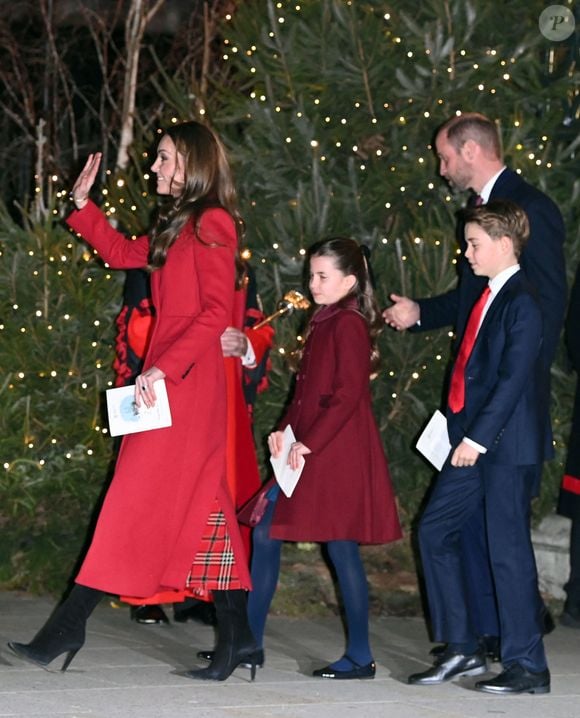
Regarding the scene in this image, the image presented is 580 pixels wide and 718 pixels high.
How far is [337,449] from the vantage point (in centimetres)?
573

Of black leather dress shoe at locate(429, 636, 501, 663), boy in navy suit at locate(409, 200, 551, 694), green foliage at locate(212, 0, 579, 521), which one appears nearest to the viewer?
boy in navy suit at locate(409, 200, 551, 694)

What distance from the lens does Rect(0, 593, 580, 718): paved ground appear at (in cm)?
504

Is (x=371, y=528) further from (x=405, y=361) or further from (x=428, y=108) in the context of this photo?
(x=428, y=108)

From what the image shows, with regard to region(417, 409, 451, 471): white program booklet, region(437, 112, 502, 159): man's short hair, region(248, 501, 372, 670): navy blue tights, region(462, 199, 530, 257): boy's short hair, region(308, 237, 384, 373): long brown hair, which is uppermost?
region(437, 112, 502, 159): man's short hair

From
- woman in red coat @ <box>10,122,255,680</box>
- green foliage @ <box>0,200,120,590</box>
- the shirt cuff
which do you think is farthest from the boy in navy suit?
green foliage @ <box>0,200,120,590</box>

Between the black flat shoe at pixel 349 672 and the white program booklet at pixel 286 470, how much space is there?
2.17 ft

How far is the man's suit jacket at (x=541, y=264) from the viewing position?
5809mm

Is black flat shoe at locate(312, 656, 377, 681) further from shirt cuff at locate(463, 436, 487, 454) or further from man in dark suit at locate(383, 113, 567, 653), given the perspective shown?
shirt cuff at locate(463, 436, 487, 454)

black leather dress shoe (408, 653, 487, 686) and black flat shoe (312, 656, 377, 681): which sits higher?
black leather dress shoe (408, 653, 487, 686)

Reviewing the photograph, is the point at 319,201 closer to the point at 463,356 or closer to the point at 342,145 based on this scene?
the point at 342,145

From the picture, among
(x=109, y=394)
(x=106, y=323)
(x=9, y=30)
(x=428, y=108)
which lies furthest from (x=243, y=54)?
(x=9, y=30)

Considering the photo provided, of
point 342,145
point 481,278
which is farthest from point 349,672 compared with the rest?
point 342,145

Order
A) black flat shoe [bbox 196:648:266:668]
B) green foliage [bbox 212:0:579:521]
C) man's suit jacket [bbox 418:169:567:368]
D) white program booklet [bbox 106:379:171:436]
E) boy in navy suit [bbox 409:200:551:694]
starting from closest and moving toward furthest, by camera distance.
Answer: white program booklet [bbox 106:379:171:436], boy in navy suit [bbox 409:200:551:694], black flat shoe [bbox 196:648:266:668], man's suit jacket [bbox 418:169:567:368], green foliage [bbox 212:0:579:521]

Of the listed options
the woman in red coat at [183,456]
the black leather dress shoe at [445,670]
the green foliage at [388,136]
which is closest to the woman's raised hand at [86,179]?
the woman in red coat at [183,456]
